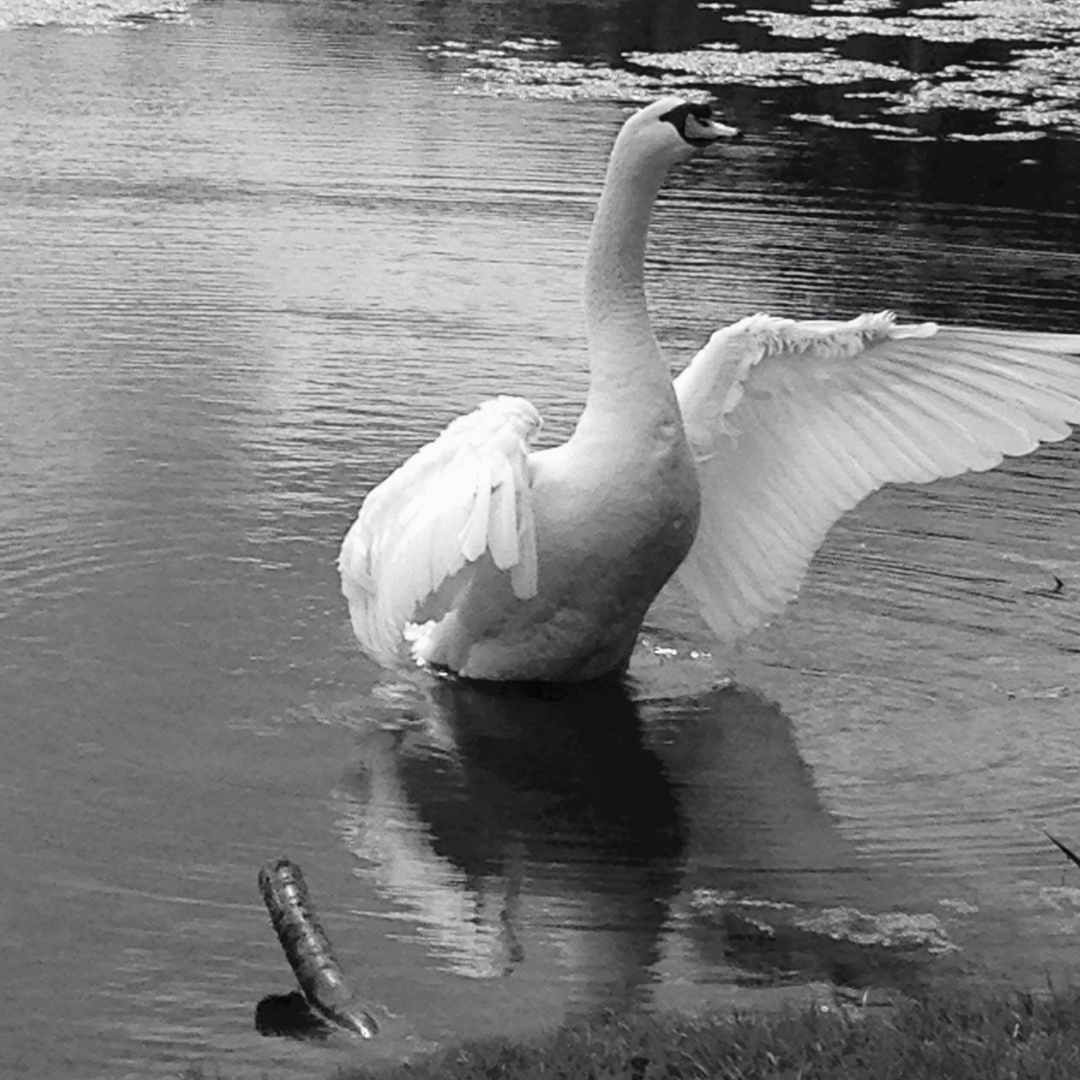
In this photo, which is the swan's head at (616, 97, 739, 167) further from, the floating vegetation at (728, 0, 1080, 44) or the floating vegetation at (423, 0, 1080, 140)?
the floating vegetation at (728, 0, 1080, 44)

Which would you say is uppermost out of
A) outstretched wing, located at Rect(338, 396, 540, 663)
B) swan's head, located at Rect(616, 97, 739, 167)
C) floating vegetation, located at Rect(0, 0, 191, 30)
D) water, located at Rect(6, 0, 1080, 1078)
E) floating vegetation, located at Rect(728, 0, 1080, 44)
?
swan's head, located at Rect(616, 97, 739, 167)

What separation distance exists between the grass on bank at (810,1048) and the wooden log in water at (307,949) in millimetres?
494

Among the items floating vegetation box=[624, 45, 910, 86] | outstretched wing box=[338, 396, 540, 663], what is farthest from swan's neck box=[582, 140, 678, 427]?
floating vegetation box=[624, 45, 910, 86]

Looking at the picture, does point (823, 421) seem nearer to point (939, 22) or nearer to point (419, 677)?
point (419, 677)

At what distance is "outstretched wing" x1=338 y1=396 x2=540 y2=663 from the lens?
7.01 m

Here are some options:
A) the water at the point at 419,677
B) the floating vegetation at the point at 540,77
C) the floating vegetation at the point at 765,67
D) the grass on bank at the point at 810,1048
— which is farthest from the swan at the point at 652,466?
the floating vegetation at the point at 765,67

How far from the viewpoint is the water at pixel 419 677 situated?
609 cm

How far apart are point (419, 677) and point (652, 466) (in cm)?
125

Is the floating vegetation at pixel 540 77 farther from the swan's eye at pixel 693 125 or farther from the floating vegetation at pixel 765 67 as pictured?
the swan's eye at pixel 693 125

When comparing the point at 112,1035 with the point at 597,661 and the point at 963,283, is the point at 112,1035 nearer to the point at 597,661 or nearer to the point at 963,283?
the point at 597,661

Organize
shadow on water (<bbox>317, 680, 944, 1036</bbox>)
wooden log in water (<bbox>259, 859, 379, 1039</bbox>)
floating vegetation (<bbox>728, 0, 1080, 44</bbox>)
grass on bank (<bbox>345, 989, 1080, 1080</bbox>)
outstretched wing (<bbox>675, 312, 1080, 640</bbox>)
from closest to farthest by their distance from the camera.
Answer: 1. grass on bank (<bbox>345, 989, 1080, 1080</bbox>)
2. wooden log in water (<bbox>259, 859, 379, 1039</bbox>)
3. shadow on water (<bbox>317, 680, 944, 1036</bbox>)
4. outstretched wing (<bbox>675, 312, 1080, 640</bbox>)
5. floating vegetation (<bbox>728, 0, 1080, 44</bbox>)

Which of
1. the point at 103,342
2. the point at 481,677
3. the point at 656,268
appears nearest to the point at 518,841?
the point at 481,677

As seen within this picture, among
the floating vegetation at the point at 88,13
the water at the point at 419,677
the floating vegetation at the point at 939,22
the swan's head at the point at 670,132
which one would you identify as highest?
the swan's head at the point at 670,132

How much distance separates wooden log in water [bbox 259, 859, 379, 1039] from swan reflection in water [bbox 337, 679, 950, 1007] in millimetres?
363
